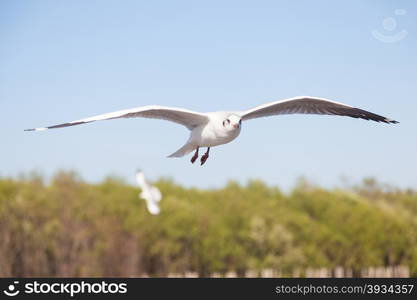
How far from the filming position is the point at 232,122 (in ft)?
23.4

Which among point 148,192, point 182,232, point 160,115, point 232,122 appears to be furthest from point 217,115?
point 182,232

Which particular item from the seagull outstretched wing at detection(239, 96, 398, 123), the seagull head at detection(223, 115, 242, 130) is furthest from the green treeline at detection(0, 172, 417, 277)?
the seagull head at detection(223, 115, 242, 130)

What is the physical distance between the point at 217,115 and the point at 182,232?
34487 millimetres

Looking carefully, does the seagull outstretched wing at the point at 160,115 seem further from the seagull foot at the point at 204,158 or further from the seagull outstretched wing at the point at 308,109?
the seagull outstretched wing at the point at 308,109

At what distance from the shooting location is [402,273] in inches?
1732

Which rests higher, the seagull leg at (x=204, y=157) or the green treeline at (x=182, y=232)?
the green treeline at (x=182, y=232)

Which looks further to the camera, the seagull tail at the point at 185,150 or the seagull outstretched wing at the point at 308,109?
the seagull outstretched wing at the point at 308,109

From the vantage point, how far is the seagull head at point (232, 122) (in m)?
7.12

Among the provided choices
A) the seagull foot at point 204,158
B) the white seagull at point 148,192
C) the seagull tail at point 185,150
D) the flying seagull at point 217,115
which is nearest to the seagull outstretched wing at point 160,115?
the flying seagull at point 217,115

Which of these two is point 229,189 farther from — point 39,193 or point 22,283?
point 22,283

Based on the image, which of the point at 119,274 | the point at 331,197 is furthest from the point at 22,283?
the point at 331,197

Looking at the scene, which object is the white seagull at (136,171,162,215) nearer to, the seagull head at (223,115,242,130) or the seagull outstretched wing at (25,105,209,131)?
the seagull outstretched wing at (25,105,209,131)

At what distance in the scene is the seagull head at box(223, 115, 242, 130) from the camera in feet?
23.4

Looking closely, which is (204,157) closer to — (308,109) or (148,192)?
(308,109)
